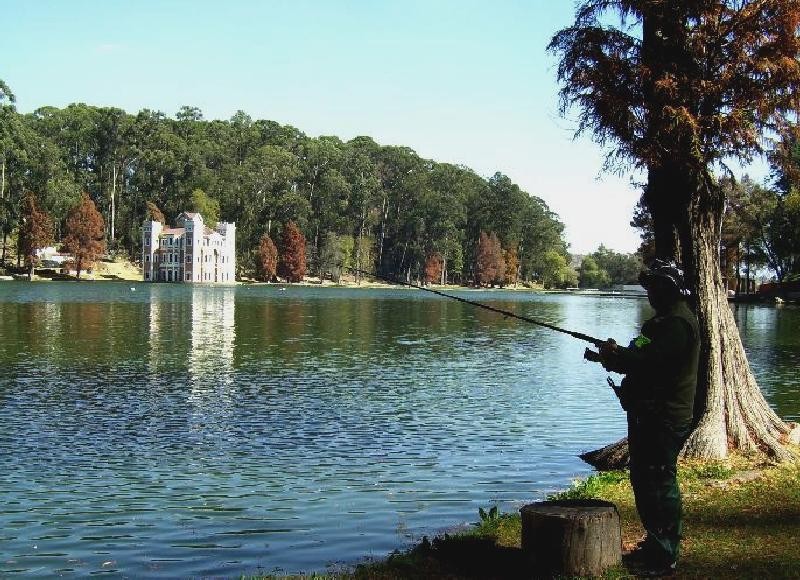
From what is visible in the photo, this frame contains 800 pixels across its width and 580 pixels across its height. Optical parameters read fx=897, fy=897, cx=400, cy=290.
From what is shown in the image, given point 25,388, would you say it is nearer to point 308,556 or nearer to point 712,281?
point 308,556

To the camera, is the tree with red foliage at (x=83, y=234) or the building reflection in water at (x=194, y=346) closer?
the building reflection in water at (x=194, y=346)

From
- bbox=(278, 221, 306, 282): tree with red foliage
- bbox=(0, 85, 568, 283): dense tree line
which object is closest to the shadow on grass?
bbox=(0, 85, 568, 283): dense tree line

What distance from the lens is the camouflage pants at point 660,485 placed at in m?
7.53

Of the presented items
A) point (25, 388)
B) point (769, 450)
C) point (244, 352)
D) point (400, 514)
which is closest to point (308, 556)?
point (400, 514)

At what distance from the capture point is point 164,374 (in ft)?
92.8

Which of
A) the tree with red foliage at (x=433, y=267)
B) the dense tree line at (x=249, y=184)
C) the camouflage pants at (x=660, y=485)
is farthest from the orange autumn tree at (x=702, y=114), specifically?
the tree with red foliage at (x=433, y=267)

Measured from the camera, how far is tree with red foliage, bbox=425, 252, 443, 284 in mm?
182375

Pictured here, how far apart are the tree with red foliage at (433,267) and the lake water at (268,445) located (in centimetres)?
14265

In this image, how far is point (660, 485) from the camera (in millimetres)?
7559

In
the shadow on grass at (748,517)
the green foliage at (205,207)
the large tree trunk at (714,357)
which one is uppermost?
the green foliage at (205,207)

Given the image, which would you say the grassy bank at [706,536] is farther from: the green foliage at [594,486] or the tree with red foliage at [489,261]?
the tree with red foliage at [489,261]

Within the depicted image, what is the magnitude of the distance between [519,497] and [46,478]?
7.33 metres

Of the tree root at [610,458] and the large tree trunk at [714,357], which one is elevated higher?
the large tree trunk at [714,357]

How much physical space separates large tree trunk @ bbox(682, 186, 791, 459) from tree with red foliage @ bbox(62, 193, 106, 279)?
130675 mm
